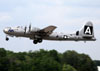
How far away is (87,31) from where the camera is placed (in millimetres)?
77375

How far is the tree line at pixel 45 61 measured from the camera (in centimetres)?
11400

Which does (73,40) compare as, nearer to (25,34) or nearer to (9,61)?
(25,34)

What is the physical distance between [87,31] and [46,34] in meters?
8.16

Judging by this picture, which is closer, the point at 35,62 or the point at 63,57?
the point at 35,62

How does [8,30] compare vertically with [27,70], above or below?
above

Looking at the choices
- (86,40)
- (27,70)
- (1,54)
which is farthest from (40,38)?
(1,54)

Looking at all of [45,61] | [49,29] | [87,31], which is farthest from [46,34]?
[45,61]

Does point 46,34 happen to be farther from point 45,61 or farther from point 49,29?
point 45,61

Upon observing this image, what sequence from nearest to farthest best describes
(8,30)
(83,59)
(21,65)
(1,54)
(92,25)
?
(8,30) → (92,25) → (21,65) → (1,54) → (83,59)

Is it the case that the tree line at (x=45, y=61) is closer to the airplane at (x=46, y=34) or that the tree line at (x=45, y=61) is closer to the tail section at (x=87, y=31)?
the tail section at (x=87, y=31)

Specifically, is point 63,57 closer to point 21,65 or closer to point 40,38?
point 21,65

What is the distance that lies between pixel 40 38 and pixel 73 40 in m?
5.87

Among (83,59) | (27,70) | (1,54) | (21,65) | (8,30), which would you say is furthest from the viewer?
(83,59)

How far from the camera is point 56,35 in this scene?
242ft
